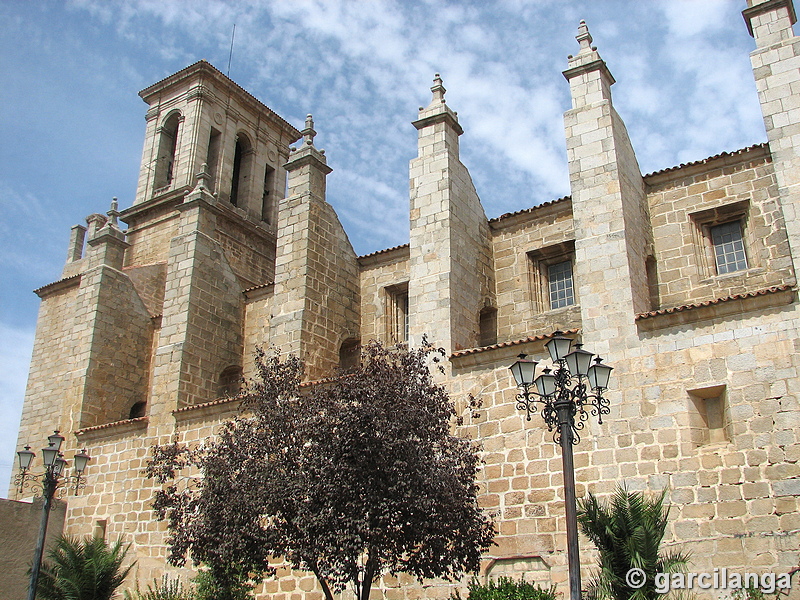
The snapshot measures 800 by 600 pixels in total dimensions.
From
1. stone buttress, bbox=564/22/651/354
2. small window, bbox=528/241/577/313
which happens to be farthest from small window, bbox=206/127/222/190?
stone buttress, bbox=564/22/651/354

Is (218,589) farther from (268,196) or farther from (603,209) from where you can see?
(268,196)

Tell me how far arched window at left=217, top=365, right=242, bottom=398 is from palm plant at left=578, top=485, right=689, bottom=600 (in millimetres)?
11216

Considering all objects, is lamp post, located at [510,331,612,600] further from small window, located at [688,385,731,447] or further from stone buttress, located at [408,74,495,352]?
stone buttress, located at [408,74,495,352]

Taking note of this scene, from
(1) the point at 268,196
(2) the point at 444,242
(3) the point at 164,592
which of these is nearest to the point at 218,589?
(3) the point at 164,592

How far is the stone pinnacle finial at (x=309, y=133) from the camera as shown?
18062mm

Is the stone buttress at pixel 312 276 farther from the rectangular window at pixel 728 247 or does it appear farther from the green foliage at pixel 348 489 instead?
the rectangular window at pixel 728 247

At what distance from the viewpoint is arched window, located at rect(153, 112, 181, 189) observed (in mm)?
26734

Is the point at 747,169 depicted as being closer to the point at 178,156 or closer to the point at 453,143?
the point at 453,143

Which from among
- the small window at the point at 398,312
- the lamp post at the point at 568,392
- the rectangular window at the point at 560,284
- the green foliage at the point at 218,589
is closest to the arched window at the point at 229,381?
the small window at the point at 398,312

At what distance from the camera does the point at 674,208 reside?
567 inches

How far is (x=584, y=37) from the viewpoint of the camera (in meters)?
14.4

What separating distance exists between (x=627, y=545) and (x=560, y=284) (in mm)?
7595

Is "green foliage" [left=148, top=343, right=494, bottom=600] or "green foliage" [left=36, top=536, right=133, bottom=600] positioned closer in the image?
"green foliage" [left=148, top=343, right=494, bottom=600]

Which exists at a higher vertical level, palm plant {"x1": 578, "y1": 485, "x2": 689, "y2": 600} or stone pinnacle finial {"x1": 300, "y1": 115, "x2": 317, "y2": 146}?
stone pinnacle finial {"x1": 300, "y1": 115, "x2": 317, "y2": 146}
